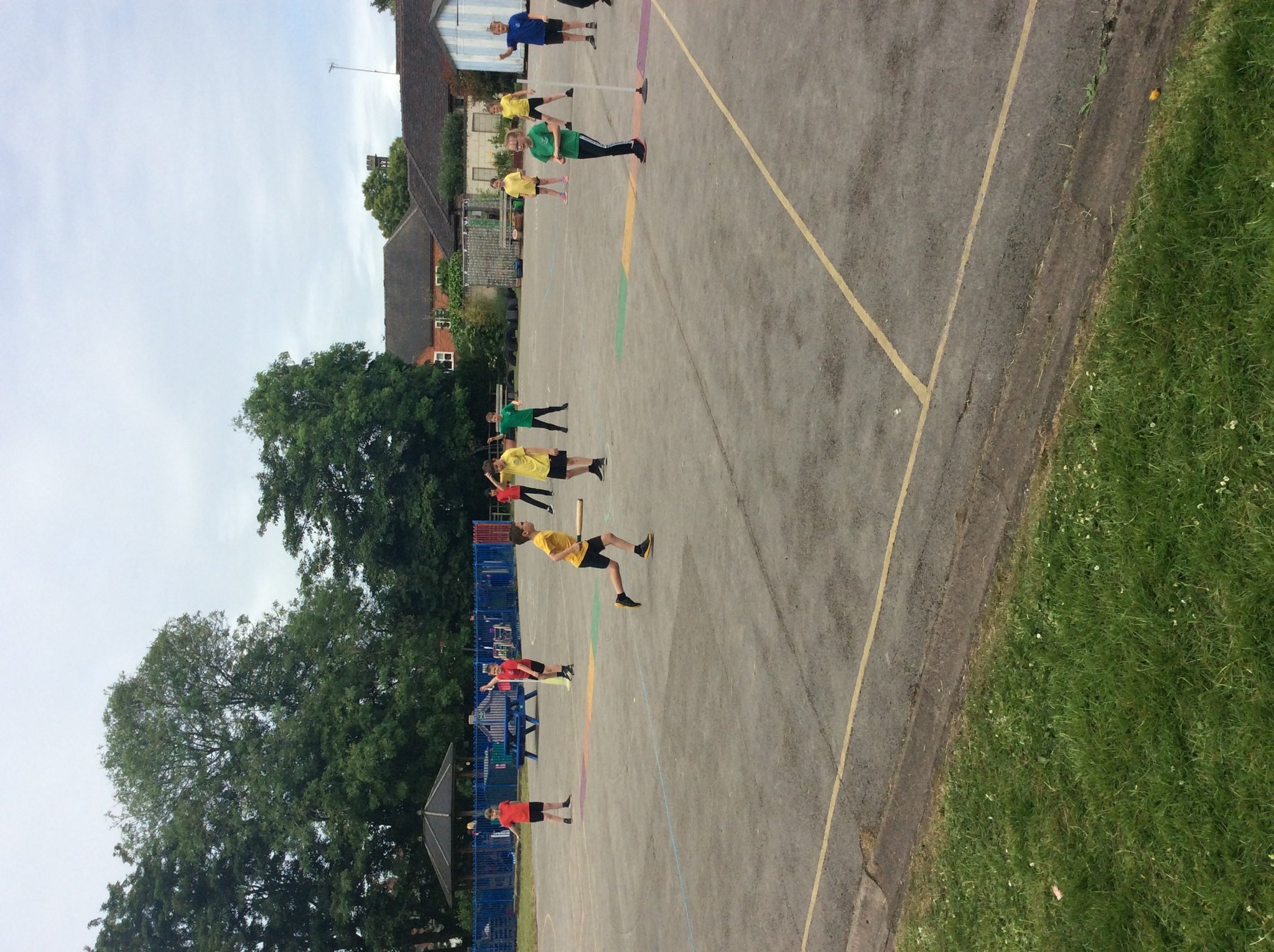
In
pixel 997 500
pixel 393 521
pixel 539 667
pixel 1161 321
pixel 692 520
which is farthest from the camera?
pixel 393 521

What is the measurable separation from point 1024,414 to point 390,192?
163ft

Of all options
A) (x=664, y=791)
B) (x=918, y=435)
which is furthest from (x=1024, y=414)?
(x=664, y=791)

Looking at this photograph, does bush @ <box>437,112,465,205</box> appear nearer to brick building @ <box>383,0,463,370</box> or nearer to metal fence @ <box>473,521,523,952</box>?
brick building @ <box>383,0,463,370</box>

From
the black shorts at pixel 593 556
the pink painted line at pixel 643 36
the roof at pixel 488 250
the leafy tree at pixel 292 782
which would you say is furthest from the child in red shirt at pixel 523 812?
the roof at pixel 488 250

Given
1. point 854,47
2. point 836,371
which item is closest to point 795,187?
point 854,47

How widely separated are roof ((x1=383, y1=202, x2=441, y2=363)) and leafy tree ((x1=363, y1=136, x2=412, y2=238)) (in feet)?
18.7

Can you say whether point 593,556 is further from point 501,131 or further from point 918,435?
point 501,131

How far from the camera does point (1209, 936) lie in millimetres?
3422

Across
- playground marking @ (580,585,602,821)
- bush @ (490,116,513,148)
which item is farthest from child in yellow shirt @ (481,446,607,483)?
bush @ (490,116,513,148)

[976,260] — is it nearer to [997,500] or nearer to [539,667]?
[997,500]

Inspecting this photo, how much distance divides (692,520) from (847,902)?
164 inches

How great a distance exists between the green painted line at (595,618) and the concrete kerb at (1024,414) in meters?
8.78

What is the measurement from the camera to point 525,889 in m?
22.5

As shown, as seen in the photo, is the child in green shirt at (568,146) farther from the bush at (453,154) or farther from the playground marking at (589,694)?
the bush at (453,154)
